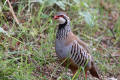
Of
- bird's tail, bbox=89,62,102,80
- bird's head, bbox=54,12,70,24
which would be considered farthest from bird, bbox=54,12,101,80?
bird's tail, bbox=89,62,102,80

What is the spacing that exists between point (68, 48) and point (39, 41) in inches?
39.5

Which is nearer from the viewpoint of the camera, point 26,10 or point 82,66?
point 82,66

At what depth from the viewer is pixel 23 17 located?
224 inches

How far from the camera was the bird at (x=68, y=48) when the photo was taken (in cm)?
454

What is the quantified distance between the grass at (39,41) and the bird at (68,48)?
19cm

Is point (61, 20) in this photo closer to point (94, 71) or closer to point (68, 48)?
point (68, 48)

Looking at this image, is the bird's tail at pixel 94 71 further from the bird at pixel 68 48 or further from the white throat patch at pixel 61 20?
the white throat patch at pixel 61 20

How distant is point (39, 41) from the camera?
17.7 feet

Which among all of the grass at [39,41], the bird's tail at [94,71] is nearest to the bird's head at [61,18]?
the grass at [39,41]

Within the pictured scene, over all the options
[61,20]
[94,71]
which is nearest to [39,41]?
[61,20]

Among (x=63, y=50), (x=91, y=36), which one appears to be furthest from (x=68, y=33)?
(x=91, y=36)

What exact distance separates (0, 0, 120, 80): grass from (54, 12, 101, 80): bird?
185 millimetres

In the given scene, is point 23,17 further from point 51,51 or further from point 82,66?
point 82,66

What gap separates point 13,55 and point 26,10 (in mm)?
1478
